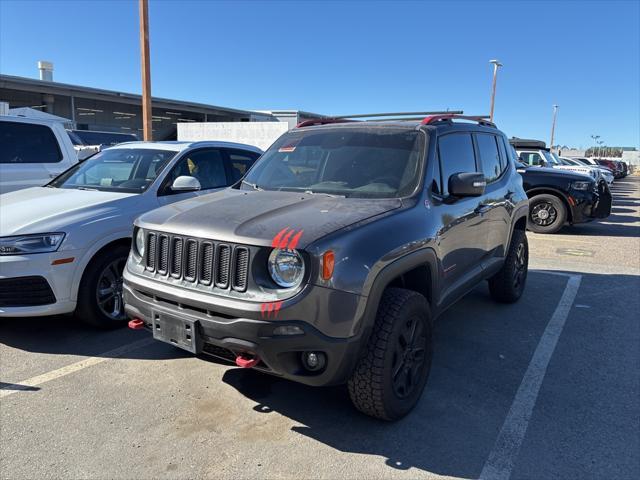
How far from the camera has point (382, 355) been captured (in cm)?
279

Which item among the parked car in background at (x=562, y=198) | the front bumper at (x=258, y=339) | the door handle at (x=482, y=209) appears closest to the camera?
the front bumper at (x=258, y=339)

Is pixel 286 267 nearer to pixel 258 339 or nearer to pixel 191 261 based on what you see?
pixel 258 339

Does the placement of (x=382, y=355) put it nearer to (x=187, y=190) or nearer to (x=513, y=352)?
(x=513, y=352)

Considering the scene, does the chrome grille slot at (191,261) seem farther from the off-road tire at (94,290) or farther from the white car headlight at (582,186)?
the white car headlight at (582,186)

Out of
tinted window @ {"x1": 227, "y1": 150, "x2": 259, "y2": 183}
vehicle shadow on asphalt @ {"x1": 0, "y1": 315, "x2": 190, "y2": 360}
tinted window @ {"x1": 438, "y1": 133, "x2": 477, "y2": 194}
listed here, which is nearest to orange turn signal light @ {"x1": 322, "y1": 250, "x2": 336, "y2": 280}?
tinted window @ {"x1": 438, "y1": 133, "x2": 477, "y2": 194}

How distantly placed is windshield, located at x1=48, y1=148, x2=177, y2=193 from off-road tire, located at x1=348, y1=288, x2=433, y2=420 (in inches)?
123

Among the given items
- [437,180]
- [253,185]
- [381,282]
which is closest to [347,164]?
[437,180]

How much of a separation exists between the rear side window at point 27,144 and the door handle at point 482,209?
18.5 ft

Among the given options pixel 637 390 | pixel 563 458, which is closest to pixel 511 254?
pixel 637 390

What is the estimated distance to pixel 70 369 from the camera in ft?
12.4

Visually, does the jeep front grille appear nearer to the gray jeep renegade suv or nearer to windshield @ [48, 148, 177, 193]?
the gray jeep renegade suv

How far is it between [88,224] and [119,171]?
4.25 feet

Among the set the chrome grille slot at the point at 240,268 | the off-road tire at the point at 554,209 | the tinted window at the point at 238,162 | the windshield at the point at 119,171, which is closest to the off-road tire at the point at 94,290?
the windshield at the point at 119,171

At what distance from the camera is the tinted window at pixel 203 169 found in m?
5.27
